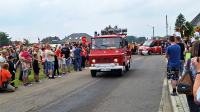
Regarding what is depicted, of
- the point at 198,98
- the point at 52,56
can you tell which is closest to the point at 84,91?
the point at 52,56

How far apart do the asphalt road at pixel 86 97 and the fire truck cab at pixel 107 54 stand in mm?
3065

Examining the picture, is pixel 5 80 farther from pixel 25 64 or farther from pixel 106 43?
pixel 106 43

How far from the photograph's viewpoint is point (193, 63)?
282 inches

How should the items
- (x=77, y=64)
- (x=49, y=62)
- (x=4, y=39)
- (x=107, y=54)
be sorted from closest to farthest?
1. (x=49, y=62)
2. (x=107, y=54)
3. (x=77, y=64)
4. (x=4, y=39)

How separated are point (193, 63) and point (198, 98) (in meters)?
1.82

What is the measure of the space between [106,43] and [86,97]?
9.44 metres

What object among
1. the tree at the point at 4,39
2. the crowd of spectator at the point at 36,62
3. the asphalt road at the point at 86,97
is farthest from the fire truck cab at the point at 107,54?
the tree at the point at 4,39

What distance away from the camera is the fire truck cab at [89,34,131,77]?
2373cm

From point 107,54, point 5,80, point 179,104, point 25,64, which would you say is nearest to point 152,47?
point 107,54

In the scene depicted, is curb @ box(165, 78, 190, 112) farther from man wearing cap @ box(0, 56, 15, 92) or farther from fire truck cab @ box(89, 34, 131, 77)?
fire truck cab @ box(89, 34, 131, 77)

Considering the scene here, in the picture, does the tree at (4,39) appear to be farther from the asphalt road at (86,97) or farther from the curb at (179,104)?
the curb at (179,104)

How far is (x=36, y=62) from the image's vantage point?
69.9 ft

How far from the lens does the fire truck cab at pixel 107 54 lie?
23.7 m

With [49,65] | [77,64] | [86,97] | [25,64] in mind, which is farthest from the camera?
[77,64]
